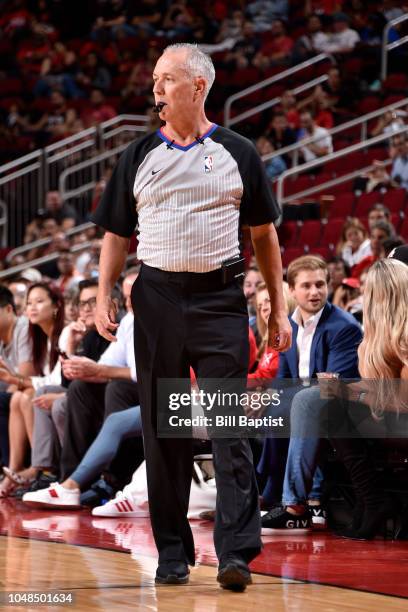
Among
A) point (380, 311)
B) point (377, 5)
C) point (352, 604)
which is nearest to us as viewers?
point (352, 604)

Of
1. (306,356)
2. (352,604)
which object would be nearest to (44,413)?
(306,356)

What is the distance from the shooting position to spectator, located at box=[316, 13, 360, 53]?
550 inches

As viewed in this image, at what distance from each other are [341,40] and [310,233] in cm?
442

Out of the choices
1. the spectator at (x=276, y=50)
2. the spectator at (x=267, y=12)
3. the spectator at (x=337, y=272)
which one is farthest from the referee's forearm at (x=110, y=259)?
the spectator at (x=267, y=12)

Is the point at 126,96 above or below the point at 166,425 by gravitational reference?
above

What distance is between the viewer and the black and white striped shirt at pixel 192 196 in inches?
142

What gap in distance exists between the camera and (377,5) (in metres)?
14.6

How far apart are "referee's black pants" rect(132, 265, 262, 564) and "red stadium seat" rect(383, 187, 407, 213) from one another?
633cm

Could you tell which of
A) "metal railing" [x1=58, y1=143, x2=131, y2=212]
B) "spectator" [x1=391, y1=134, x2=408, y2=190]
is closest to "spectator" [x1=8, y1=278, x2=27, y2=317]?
"spectator" [x1=391, y1=134, x2=408, y2=190]

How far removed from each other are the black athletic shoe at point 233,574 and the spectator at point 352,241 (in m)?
5.58

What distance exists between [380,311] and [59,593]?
6.00 feet

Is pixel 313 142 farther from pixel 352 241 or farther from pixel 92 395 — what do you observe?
pixel 92 395

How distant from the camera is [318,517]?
205 inches

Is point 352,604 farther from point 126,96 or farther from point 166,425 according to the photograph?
point 126,96
